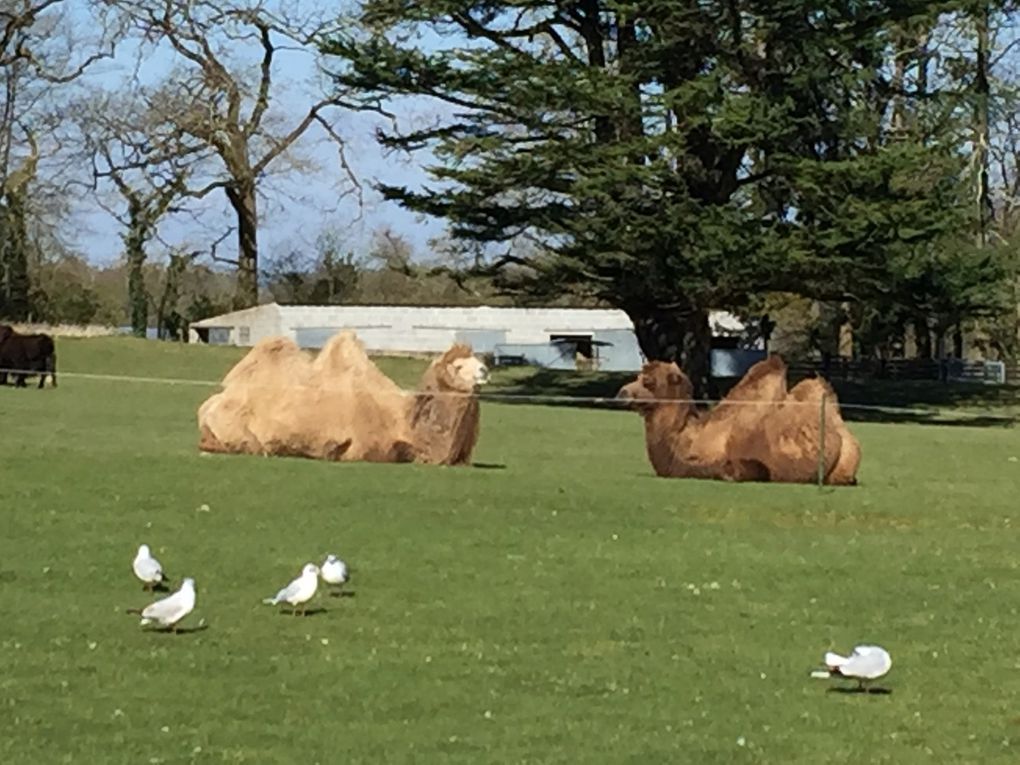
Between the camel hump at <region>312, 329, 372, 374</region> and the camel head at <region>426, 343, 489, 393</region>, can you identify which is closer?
the camel head at <region>426, 343, 489, 393</region>

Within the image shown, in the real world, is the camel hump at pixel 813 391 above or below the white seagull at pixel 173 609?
above

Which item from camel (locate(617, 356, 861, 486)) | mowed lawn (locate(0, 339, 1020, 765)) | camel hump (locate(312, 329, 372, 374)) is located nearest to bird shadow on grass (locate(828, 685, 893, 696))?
mowed lawn (locate(0, 339, 1020, 765))

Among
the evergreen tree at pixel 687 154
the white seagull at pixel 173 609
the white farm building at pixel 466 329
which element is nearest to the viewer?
the white seagull at pixel 173 609

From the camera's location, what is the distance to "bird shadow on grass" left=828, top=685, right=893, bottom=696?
30.7ft

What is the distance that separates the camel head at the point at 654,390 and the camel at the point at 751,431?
12mm

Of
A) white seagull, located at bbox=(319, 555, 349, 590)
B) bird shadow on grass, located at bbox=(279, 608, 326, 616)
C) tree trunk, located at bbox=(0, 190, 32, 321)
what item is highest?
tree trunk, located at bbox=(0, 190, 32, 321)

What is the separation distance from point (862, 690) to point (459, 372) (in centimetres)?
1361

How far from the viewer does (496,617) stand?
11516mm

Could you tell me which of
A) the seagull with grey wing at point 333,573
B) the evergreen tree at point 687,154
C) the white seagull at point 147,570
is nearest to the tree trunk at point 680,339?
the evergreen tree at point 687,154

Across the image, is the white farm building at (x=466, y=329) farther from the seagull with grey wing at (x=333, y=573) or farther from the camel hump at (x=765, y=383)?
the seagull with grey wing at (x=333, y=573)

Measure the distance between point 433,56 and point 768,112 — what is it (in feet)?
28.1

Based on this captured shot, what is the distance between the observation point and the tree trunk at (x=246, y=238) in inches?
2709

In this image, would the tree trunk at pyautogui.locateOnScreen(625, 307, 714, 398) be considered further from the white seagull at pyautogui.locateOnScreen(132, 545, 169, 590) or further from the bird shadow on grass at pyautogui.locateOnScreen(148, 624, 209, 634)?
the bird shadow on grass at pyautogui.locateOnScreen(148, 624, 209, 634)

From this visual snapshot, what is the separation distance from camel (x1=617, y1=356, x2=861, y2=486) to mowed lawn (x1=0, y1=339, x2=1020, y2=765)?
0.66 m
